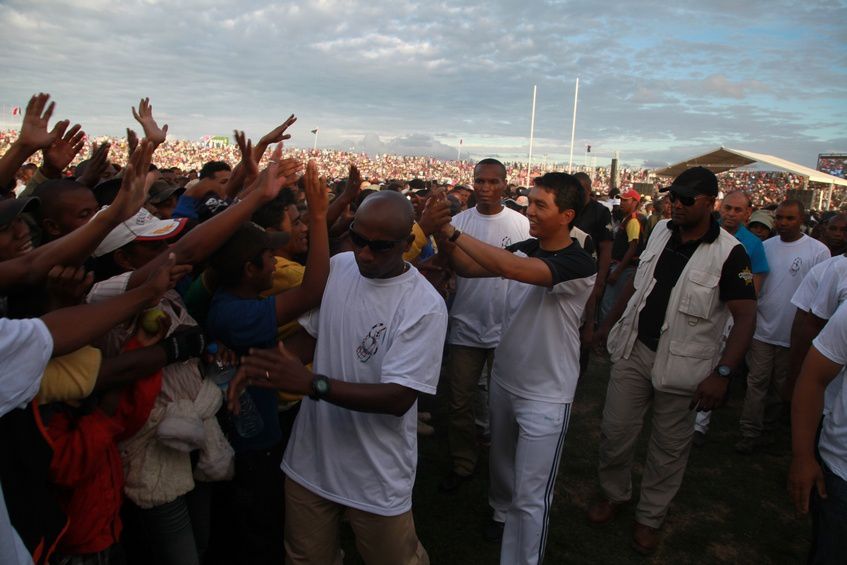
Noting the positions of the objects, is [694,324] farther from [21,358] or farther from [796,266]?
[21,358]

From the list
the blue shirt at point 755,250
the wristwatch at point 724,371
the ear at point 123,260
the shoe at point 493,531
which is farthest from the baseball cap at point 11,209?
the blue shirt at point 755,250

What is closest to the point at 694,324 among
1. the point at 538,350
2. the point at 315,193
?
the point at 538,350

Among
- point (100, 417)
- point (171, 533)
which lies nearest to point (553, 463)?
point (171, 533)

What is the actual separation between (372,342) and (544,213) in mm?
1430

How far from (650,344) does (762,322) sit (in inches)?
93.7

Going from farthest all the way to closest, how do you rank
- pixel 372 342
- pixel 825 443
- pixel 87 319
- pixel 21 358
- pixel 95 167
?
pixel 95 167
pixel 825 443
pixel 372 342
pixel 87 319
pixel 21 358

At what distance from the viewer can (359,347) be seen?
224 cm

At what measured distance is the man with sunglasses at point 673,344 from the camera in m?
3.45

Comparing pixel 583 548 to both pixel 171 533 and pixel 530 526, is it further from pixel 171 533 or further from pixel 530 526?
pixel 171 533

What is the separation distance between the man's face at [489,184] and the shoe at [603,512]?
8.01ft

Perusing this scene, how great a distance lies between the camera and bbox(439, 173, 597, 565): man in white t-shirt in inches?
114

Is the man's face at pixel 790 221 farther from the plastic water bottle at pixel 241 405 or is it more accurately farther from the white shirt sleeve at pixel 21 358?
the white shirt sleeve at pixel 21 358

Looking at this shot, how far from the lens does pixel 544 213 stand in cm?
312

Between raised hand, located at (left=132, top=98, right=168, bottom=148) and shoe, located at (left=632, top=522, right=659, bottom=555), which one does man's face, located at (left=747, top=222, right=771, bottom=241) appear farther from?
raised hand, located at (left=132, top=98, right=168, bottom=148)
